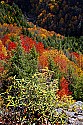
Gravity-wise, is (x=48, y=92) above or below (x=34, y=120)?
above

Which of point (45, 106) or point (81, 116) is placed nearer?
point (45, 106)

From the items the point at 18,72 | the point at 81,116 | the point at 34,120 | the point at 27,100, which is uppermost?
the point at 27,100

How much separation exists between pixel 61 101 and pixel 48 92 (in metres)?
1.70

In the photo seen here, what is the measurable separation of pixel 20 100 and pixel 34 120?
4.28 ft

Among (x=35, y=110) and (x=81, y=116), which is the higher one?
(x=35, y=110)

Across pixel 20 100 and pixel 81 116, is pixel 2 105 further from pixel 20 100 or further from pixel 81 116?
pixel 81 116

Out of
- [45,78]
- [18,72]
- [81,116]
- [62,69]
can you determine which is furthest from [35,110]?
[62,69]

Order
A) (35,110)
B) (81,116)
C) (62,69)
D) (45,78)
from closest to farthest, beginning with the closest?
(35,110), (45,78), (81,116), (62,69)

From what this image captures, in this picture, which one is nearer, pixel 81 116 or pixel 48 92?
pixel 48 92

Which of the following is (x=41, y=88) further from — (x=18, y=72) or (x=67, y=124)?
(x=18, y=72)

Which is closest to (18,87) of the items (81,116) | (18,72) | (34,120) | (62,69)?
(34,120)

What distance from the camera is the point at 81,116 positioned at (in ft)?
72.3

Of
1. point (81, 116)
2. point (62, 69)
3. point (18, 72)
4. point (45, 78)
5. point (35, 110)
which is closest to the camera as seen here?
point (35, 110)

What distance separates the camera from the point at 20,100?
58.7ft
